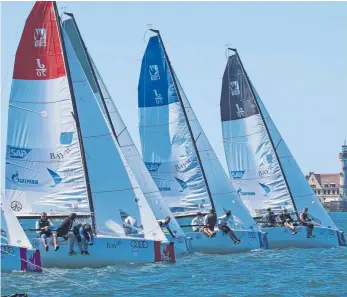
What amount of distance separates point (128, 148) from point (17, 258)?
8.16m

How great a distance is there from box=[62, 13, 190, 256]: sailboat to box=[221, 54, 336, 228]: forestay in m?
8.06

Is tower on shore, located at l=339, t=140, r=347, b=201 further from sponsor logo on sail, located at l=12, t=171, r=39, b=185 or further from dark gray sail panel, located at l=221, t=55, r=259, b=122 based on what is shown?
sponsor logo on sail, located at l=12, t=171, r=39, b=185

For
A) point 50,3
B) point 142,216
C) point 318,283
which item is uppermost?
point 50,3

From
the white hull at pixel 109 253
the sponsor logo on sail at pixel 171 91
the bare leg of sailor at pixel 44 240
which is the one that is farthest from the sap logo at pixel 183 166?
the bare leg of sailor at pixel 44 240

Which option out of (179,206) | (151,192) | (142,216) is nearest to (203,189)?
(179,206)

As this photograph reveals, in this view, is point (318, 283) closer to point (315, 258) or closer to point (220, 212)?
point (315, 258)

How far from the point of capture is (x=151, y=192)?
30.5 meters

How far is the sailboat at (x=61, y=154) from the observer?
89.7 ft

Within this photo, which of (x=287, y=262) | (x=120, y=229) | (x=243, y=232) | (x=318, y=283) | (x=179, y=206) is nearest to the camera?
(x=318, y=283)

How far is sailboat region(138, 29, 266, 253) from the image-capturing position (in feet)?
115

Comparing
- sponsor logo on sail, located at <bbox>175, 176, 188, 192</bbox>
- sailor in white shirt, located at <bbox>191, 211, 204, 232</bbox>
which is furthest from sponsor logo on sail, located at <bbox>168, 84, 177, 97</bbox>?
sailor in white shirt, located at <bbox>191, 211, 204, 232</bbox>

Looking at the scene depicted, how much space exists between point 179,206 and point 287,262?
6.10 m

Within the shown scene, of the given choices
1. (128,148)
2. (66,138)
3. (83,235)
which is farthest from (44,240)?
(128,148)

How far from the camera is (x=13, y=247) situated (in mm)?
23781
